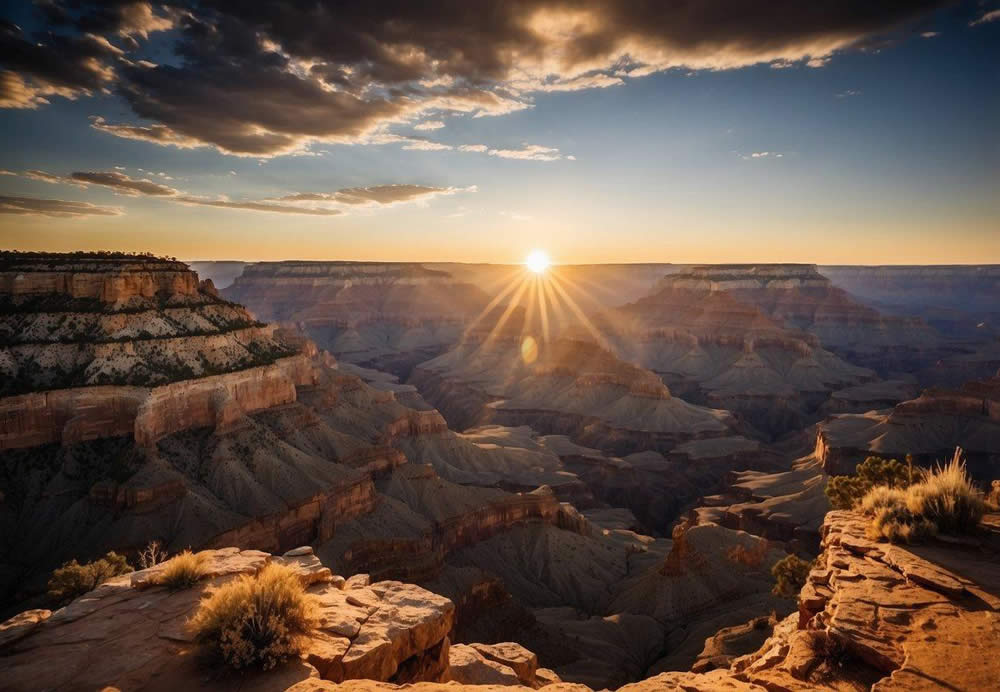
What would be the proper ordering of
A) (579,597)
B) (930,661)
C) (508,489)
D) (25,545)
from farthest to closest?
(508,489)
(579,597)
(25,545)
(930,661)

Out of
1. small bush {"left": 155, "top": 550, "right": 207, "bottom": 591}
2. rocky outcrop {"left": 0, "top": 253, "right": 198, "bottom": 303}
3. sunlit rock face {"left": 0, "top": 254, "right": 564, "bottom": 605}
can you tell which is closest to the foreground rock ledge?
small bush {"left": 155, "top": 550, "right": 207, "bottom": 591}

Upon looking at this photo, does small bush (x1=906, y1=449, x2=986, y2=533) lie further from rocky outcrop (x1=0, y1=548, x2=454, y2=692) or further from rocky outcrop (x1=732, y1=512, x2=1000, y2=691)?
rocky outcrop (x1=0, y1=548, x2=454, y2=692)

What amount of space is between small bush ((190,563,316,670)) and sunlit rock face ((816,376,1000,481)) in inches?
3453

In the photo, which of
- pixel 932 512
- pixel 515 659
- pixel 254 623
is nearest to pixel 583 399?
pixel 515 659

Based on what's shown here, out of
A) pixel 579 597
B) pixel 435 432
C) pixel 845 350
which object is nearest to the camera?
pixel 579 597

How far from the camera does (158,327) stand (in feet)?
182

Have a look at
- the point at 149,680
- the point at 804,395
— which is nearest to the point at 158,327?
the point at 149,680

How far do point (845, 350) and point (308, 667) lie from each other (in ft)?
717

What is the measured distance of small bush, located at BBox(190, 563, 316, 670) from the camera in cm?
1130

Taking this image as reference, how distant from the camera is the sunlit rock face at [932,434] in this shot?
83.6 m

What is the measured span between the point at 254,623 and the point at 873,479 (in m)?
21.5

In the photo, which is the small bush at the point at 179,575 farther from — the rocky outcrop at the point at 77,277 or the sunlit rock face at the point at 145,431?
the rocky outcrop at the point at 77,277

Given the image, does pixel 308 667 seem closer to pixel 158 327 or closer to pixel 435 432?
pixel 158 327

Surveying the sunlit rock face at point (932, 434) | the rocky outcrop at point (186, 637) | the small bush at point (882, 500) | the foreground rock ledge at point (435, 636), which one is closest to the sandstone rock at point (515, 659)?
the foreground rock ledge at point (435, 636)
